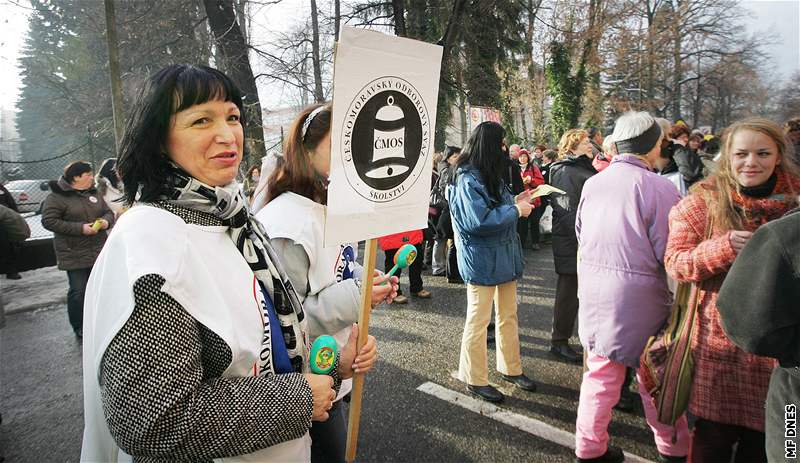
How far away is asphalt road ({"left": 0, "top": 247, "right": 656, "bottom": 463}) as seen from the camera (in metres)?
2.70

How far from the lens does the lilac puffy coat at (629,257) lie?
2330mm

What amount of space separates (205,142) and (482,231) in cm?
234

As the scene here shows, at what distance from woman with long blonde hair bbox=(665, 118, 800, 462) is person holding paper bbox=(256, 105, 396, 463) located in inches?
56.0

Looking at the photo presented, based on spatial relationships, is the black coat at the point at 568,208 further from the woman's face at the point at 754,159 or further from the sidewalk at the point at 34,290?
the sidewalk at the point at 34,290

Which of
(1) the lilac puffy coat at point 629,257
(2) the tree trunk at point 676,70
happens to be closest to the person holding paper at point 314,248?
(1) the lilac puffy coat at point 629,257

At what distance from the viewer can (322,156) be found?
181cm

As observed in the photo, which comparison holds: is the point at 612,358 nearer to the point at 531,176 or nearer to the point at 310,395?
the point at 310,395

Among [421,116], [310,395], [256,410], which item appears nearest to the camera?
[256,410]

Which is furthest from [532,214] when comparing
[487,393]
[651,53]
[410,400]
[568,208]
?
[651,53]

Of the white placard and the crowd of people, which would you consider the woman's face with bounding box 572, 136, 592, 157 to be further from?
the white placard

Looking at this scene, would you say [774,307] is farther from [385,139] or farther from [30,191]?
[30,191]

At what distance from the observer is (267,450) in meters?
1.21

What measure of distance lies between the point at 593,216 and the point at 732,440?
1223mm

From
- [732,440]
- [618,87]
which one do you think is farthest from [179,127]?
[618,87]
